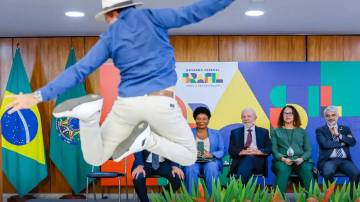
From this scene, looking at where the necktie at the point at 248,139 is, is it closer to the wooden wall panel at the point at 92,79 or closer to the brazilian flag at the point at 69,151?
the brazilian flag at the point at 69,151

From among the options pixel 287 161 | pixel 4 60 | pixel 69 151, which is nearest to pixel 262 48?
pixel 287 161

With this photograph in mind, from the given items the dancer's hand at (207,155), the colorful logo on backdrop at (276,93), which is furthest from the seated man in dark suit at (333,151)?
the dancer's hand at (207,155)

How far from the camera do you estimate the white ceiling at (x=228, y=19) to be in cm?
496

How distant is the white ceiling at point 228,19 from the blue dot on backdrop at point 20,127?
113 centimetres

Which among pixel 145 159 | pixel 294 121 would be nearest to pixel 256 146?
pixel 294 121

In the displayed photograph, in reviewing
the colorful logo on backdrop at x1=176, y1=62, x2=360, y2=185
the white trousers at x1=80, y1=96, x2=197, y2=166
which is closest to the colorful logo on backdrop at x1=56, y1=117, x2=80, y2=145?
the colorful logo on backdrop at x1=176, y1=62, x2=360, y2=185

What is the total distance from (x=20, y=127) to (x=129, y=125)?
5864 millimetres

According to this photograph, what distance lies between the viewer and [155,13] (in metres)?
1.37

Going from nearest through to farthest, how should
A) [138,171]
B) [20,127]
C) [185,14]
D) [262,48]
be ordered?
[185,14] < [138,171] < [20,127] < [262,48]

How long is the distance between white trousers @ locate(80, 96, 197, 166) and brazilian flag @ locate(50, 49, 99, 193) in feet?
18.5

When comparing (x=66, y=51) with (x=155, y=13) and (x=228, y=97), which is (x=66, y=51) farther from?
(x=155, y=13)

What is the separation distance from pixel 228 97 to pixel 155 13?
18.2 feet

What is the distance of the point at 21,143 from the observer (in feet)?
22.6

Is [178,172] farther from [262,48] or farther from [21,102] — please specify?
[21,102]
